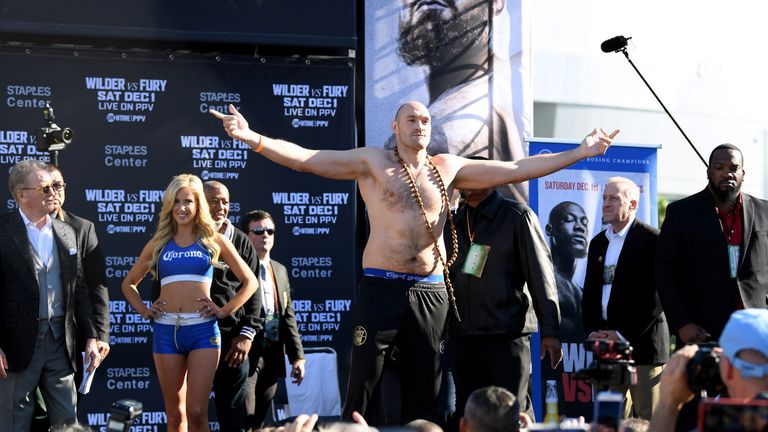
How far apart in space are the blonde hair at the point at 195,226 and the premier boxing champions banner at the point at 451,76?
6.67 ft

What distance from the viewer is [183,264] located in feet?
21.4

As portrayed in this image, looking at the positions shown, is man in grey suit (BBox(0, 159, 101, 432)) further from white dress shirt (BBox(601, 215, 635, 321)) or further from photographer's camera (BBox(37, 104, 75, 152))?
white dress shirt (BBox(601, 215, 635, 321))

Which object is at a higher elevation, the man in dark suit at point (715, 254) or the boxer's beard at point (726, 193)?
the boxer's beard at point (726, 193)

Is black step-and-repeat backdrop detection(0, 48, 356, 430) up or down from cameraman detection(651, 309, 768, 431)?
up

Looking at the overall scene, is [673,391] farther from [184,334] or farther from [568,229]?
[568,229]

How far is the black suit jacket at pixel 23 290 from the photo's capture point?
6.21 meters

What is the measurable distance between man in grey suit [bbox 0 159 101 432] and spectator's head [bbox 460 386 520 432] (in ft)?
11.2

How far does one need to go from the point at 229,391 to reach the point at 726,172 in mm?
3214

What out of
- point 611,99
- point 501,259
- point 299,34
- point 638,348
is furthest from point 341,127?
point 611,99

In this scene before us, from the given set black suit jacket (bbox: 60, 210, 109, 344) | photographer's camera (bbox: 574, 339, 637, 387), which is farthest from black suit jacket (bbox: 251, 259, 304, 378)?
photographer's camera (bbox: 574, 339, 637, 387)

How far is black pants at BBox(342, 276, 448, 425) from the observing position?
560 centimetres

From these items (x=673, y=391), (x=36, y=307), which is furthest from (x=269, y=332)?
(x=673, y=391)

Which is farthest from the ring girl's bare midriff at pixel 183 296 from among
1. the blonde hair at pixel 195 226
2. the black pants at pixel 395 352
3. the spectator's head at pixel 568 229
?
the spectator's head at pixel 568 229

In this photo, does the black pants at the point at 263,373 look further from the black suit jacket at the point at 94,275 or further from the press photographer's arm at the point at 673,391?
the press photographer's arm at the point at 673,391
